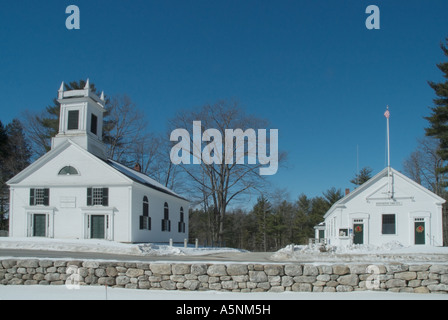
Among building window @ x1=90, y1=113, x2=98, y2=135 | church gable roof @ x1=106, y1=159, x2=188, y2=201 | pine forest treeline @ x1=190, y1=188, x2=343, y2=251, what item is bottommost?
pine forest treeline @ x1=190, y1=188, x2=343, y2=251

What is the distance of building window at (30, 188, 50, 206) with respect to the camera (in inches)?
1195

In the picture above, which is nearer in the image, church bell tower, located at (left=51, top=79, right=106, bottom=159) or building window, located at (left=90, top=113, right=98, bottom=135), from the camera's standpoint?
church bell tower, located at (left=51, top=79, right=106, bottom=159)

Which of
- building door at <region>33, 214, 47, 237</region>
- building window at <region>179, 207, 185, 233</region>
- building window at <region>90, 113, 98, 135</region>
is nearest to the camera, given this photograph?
building door at <region>33, 214, 47, 237</region>

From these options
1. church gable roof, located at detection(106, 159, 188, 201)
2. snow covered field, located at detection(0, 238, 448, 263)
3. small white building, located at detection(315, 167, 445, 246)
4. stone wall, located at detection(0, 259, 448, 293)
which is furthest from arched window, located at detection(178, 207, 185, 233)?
stone wall, located at detection(0, 259, 448, 293)

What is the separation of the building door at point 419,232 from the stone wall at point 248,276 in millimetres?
22081

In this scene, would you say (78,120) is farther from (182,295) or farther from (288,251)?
(182,295)

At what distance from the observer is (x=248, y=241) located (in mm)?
70312

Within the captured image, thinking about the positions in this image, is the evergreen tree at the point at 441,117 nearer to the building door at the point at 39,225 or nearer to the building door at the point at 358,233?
the building door at the point at 358,233

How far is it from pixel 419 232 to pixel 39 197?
26.6 m

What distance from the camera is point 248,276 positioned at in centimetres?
1074

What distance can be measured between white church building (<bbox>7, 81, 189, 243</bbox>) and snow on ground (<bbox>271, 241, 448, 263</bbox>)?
10354mm

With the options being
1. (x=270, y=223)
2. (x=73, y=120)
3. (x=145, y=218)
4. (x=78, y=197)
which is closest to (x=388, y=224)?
(x=145, y=218)

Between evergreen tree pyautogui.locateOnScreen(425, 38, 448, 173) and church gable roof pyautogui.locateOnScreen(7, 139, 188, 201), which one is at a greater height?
evergreen tree pyautogui.locateOnScreen(425, 38, 448, 173)

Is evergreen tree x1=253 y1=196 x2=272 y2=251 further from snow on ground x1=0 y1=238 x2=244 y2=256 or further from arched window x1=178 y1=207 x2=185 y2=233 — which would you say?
snow on ground x1=0 y1=238 x2=244 y2=256
